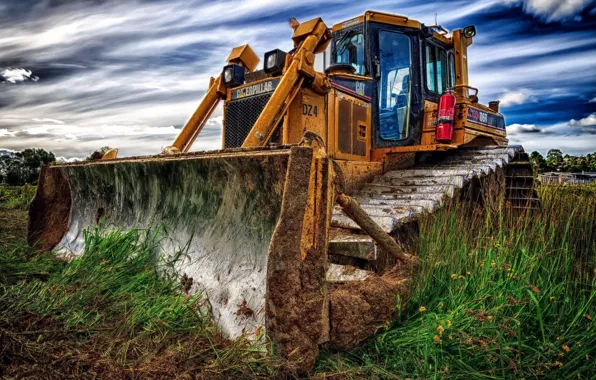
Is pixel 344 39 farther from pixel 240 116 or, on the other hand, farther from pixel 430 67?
pixel 240 116

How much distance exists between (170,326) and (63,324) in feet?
1.93

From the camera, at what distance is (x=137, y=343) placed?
2402 millimetres

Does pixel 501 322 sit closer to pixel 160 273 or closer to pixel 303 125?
pixel 160 273

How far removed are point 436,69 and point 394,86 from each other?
34.4 inches

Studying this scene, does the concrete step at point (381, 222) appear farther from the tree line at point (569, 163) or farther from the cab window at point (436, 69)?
the tree line at point (569, 163)

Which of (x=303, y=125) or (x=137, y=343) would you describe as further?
(x=303, y=125)

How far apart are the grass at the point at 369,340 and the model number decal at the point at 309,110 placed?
1849 millimetres

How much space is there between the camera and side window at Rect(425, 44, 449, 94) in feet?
19.8

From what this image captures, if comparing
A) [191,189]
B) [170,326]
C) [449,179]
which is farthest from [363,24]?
[170,326]

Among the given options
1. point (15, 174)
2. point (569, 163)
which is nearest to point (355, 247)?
point (15, 174)

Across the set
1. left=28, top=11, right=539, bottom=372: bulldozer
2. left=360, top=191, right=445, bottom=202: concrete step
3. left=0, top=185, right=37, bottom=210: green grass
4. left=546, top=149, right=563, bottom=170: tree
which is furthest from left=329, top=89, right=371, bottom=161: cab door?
left=546, top=149, right=563, bottom=170: tree

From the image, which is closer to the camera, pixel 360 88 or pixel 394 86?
pixel 360 88

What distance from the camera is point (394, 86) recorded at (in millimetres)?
5715

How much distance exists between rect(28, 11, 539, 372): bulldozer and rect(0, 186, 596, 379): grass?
0.17m
